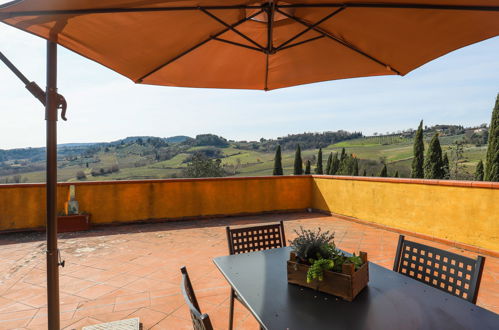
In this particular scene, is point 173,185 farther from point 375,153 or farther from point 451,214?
point 375,153

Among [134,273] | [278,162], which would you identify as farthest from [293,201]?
[278,162]

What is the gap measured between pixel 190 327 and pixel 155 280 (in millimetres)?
1166

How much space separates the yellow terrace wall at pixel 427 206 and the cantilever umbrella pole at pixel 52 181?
5204 mm

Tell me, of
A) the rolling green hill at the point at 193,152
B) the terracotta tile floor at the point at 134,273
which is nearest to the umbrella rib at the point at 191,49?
the terracotta tile floor at the point at 134,273

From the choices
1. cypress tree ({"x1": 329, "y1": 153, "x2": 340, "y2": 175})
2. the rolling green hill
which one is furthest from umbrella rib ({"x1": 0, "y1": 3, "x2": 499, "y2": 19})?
the rolling green hill

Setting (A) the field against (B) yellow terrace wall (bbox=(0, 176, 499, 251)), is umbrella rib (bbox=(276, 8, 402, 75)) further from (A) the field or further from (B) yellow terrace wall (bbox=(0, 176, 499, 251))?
(A) the field

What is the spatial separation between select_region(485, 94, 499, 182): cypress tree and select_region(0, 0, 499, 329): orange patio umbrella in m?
10.5

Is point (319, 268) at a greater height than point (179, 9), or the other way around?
point (179, 9)

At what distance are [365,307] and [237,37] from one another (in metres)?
2.09

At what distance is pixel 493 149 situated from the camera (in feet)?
33.4

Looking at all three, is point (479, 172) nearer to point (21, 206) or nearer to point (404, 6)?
point (404, 6)

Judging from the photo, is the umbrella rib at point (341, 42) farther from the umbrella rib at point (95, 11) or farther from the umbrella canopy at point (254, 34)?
the umbrella rib at point (95, 11)

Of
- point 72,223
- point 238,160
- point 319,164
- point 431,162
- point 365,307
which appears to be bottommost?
point 238,160

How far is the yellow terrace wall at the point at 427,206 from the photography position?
13.9ft
